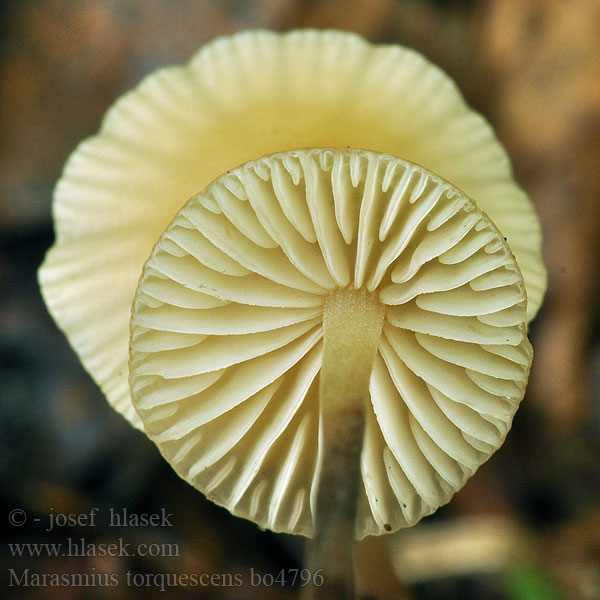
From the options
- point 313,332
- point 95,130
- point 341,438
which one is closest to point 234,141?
point 313,332

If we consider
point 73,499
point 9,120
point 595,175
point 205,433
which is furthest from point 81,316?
point 595,175

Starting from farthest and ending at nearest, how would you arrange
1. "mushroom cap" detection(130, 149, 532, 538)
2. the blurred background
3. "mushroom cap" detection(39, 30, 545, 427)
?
the blurred background < "mushroom cap" detection(39, 30, 545, 427) < "mushroom cap" detection(130, 149, 532, 538)

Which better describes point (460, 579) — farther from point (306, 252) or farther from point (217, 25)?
point (217, 25)

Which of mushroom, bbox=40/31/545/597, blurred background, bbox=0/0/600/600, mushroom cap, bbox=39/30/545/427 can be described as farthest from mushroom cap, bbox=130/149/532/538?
blurred background, bbox=0/0/600/600

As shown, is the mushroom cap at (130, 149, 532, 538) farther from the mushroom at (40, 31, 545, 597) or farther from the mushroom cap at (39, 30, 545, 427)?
the mushroom cap at (39, 30, 545, 427)

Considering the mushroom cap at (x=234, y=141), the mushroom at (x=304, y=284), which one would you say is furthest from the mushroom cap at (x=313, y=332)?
the mushroom cap at (x=234, y=141)

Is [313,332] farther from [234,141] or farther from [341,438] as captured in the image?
[234,141]
